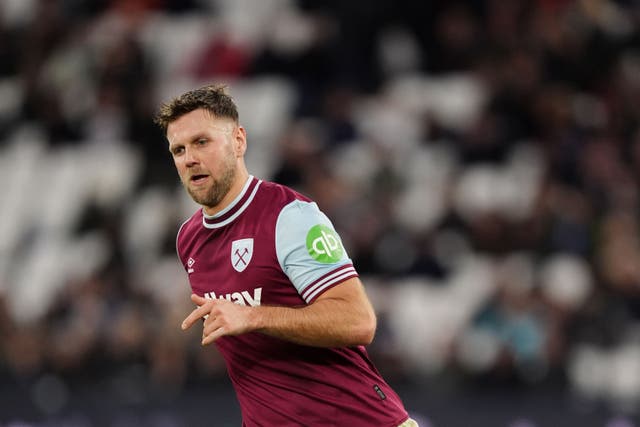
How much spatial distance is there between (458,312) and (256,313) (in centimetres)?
757

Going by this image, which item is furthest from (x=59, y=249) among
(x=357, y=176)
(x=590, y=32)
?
(x=590, y=32)

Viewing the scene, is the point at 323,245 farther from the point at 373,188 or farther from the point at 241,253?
the point at 373,188

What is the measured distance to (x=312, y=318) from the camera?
4398 mm

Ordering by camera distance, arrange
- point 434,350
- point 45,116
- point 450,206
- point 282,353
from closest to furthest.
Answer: point 282,353, point 434,350, point 450,206, point 45,116

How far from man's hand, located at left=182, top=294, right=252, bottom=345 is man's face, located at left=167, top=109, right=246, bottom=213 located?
62 centimetres

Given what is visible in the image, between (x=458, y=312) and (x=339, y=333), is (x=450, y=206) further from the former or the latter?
(x=339, y=333)

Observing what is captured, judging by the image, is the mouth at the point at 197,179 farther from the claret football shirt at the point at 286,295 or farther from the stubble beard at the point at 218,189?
the claret football shirt at the point at 286,295

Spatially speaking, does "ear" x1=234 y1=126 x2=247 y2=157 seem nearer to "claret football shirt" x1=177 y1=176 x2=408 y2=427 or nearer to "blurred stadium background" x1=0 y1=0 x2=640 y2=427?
"claret football shirt" x1=177 y1=176 x2=408 y2=427

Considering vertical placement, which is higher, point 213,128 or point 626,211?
point 213,128

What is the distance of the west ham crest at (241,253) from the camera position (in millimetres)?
4727

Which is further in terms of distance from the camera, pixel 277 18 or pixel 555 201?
pixel 277 18

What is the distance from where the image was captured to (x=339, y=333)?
439 cm

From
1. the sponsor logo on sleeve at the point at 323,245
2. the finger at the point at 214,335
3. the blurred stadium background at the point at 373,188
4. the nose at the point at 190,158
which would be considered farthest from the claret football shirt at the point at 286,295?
the blurred stadium background at the point at 373,188

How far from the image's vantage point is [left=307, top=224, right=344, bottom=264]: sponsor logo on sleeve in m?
4.53
